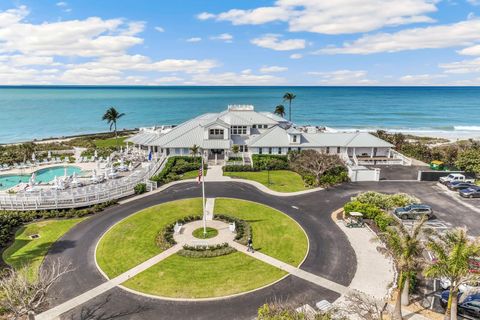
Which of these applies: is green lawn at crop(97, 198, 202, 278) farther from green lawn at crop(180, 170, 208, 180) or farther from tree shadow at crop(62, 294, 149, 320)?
green lawn at crop(180, 170, 208, 180)

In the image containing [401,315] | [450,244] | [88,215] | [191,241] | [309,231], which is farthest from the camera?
[88,215]

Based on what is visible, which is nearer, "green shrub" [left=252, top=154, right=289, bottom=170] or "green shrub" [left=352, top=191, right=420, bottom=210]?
"green shrub" [left=352, top=191, right=420, bottom=210]

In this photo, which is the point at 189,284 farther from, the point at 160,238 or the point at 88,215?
the point at 88,215

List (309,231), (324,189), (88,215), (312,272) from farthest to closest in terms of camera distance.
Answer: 1. (324,189)
2. (88,215)
3. (309,231)
4. (312,272)

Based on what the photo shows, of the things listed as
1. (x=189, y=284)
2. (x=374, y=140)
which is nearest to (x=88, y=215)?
(x=189, y=284)

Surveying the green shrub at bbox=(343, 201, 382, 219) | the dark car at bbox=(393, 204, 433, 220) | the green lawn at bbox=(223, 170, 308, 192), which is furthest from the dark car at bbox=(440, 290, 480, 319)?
the green lawn at bbox=(223, 170, 308, 192)

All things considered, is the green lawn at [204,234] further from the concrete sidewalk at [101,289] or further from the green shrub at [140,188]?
the green shrub at [140,188]
